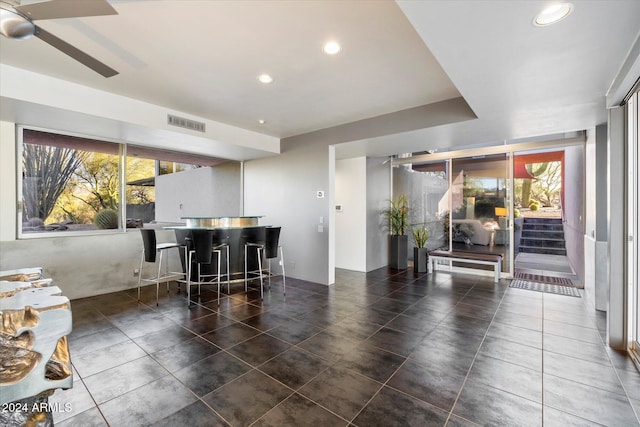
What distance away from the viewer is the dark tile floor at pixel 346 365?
6.31ft

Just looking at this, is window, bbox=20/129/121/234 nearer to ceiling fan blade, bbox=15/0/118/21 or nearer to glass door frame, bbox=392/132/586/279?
ceiling fan blade, bbox=15/0/118/21

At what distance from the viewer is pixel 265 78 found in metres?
3.21

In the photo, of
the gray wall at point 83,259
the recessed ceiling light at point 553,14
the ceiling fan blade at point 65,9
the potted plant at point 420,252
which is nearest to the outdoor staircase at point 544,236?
the potted plant at point 420,252

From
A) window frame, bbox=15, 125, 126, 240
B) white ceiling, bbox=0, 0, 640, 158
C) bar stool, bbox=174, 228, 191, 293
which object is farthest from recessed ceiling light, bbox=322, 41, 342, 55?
window frame, bbox=15, 125, 126, 240

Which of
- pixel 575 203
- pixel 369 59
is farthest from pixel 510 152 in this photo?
pixel 369 59

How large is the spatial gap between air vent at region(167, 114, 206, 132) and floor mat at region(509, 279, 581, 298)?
596 centimetres

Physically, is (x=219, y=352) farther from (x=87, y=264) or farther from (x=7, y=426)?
(x=87, y=264)

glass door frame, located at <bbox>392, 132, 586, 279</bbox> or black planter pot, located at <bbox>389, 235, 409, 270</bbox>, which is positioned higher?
glass door frame, located at <bbox>392, 132, 586, 279</bbox>

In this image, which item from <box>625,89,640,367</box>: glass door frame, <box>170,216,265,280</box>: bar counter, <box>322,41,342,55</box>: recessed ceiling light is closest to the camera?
<box>322,41,342,55</box>: recessed ceiling light

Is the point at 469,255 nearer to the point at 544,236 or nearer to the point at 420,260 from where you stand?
the point at 420,260

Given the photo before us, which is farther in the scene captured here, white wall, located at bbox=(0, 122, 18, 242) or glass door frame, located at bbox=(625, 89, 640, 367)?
white wall, located at bbox=(0, 122, 18, 242)

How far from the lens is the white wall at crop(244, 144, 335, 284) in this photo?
5199mm

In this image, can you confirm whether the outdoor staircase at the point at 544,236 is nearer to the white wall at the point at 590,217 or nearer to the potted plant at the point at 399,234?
the white wall at the point at 590,217

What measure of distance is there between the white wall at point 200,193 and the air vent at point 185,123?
2.36 m
